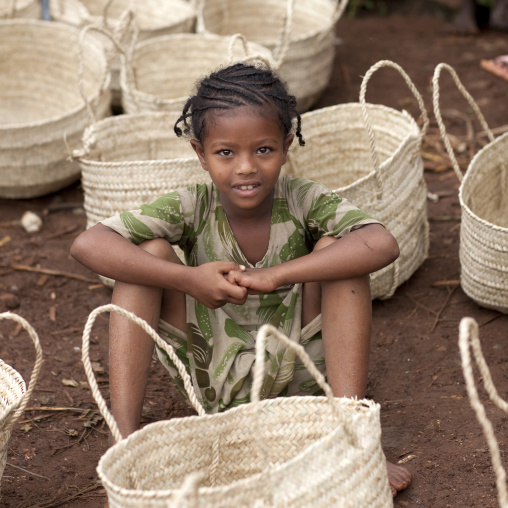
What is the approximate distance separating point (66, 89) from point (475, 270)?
2.27 m

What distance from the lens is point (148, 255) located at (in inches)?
75.4

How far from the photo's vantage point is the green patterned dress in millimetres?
1993

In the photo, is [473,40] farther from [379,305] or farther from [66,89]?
[379,305]

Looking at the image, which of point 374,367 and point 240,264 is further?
point 374,367

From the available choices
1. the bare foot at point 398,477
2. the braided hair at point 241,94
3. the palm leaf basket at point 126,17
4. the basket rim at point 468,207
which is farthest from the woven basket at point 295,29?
the bare foot at point 398,477

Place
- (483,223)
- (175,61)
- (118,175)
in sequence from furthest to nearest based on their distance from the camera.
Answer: (175,61), (118,175), (483,223)

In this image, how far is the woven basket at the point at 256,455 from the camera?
1403 millimetres

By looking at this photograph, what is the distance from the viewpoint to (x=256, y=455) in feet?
5.92

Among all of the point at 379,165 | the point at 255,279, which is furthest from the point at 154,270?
the point at 379,165

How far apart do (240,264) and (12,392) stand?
1.97 ft

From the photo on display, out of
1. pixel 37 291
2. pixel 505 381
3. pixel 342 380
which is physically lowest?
pixel 37 291

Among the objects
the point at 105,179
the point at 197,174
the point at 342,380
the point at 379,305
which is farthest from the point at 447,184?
the point at 342,380

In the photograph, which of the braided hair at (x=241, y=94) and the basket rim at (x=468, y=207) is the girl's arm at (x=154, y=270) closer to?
the braided hair at (x=241, y=94)

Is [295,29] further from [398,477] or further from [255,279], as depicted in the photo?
[398,477]
